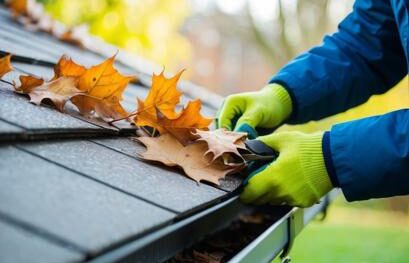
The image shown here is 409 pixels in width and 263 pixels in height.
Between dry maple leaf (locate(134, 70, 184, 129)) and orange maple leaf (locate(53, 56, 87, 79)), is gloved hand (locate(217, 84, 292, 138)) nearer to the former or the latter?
dry maple leaf (locate(134, 70, 184, 129))

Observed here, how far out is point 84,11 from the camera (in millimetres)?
8133

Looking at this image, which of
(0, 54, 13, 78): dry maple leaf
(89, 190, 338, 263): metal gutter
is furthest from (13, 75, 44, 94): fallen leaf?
(89, 190, 338, 263): metal gutter

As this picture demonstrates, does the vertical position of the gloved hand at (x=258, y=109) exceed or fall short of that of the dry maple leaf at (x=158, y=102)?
it exceeds it

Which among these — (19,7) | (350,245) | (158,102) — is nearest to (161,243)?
(158,102)

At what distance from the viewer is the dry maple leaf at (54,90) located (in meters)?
1.25

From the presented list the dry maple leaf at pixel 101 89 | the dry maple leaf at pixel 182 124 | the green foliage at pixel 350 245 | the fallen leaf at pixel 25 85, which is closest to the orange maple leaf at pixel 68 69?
the dry maple leaf at pixel 101 89

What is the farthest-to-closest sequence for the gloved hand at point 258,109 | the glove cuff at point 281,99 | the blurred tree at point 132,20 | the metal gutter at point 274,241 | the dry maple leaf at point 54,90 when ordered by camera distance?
1. the blurred tree at point 132,20
2. the glove cuff at point 281,99
3. the gloved hand at point 258,109
4. the dry maple leaf at point 54,90
5. the metal gutter at point 274,241

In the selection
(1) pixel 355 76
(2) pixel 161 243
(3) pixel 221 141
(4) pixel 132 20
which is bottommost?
(2) pixel 161 243

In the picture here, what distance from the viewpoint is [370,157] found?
1.45 meters

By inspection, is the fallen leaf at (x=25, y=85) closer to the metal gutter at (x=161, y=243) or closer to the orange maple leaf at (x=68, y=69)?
the orange maple leaf at (x=68, y=69)

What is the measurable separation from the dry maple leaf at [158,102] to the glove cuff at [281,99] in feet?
2.25

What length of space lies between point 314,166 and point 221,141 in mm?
327

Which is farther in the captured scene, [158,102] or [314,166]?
[314,166]

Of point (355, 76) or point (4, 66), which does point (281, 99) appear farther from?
point (4, 66)
